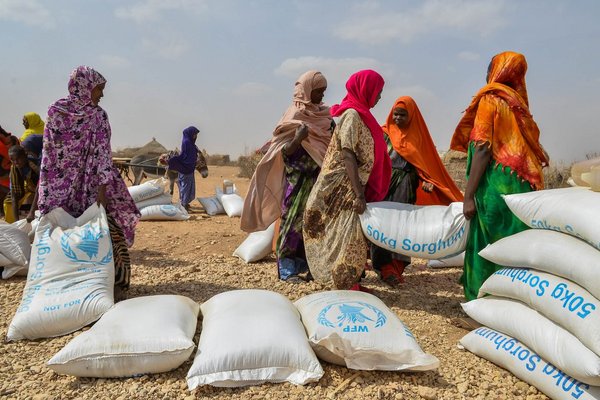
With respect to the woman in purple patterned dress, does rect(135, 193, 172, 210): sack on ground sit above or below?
below

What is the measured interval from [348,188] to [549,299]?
152cm

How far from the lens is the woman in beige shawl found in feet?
13.5

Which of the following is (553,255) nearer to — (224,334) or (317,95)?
(224,334)

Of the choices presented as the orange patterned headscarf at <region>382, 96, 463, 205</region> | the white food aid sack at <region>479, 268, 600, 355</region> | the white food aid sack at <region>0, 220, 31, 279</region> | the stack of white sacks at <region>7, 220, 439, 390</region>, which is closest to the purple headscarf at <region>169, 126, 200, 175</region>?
the white food aid sack at <region>0, 220, 31, 279</region>

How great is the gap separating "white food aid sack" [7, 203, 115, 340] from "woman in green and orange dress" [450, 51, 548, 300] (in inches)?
91.9

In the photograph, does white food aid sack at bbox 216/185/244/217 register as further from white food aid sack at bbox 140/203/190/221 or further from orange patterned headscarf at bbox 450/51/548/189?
orange patterned headscarf at bbox 450/51/548/189

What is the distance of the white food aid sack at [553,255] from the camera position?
2.20 m

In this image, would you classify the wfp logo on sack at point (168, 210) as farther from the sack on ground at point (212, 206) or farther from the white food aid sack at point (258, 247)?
the white food aid sack at point (258, 247)

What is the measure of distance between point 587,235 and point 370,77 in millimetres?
1791

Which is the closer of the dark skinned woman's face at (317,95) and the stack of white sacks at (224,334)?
the stack of white sacks at (224,334)

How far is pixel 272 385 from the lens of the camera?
239 centimetres

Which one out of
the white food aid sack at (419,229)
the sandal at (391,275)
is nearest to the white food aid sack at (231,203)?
the sandal at (391,275)

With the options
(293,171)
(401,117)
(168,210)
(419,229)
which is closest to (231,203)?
(168,210)

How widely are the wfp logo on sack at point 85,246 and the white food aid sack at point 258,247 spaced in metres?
1.94
